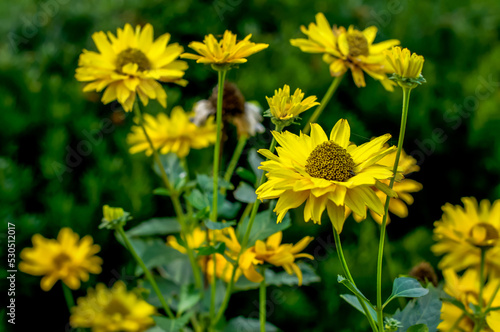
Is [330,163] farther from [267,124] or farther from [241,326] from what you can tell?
[267,124]

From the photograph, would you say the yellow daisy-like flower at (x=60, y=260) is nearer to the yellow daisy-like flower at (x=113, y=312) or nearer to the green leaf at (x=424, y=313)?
the yellow daisy-like flower at (x=113, y=312)

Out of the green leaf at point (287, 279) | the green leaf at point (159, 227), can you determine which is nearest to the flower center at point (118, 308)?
the green leaf at point (159, 227)

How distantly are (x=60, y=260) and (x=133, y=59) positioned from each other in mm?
595

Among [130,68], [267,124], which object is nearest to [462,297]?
[130,68]

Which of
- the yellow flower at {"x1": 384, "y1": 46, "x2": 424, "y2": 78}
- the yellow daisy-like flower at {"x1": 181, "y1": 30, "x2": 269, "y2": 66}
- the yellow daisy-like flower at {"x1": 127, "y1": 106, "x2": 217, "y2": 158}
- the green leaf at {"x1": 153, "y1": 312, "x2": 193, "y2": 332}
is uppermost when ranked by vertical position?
the yellow daisy-like flower at {"x1": 127, "y1": 106, "x2": 217, "y2": 158}

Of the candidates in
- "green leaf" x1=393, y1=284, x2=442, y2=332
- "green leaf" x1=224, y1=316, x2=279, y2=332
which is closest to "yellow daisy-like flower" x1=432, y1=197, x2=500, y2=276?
"green leaf" x1=393, y1=284, x2=442, y2=332

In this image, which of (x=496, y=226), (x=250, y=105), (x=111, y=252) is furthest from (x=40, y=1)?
(x=496, y=226)

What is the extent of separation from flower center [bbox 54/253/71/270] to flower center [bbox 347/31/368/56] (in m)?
0.82

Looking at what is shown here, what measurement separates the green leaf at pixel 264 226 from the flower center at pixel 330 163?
14 centimetres

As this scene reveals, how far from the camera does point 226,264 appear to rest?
0.86m

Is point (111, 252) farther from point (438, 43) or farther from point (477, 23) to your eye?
point (477, 23)

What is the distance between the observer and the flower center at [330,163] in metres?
0.59

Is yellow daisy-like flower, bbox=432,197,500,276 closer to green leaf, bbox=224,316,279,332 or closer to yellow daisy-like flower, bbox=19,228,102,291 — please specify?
green leaf, bbox=224,316,279,332

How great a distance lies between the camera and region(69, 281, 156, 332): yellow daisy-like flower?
3.79ft
